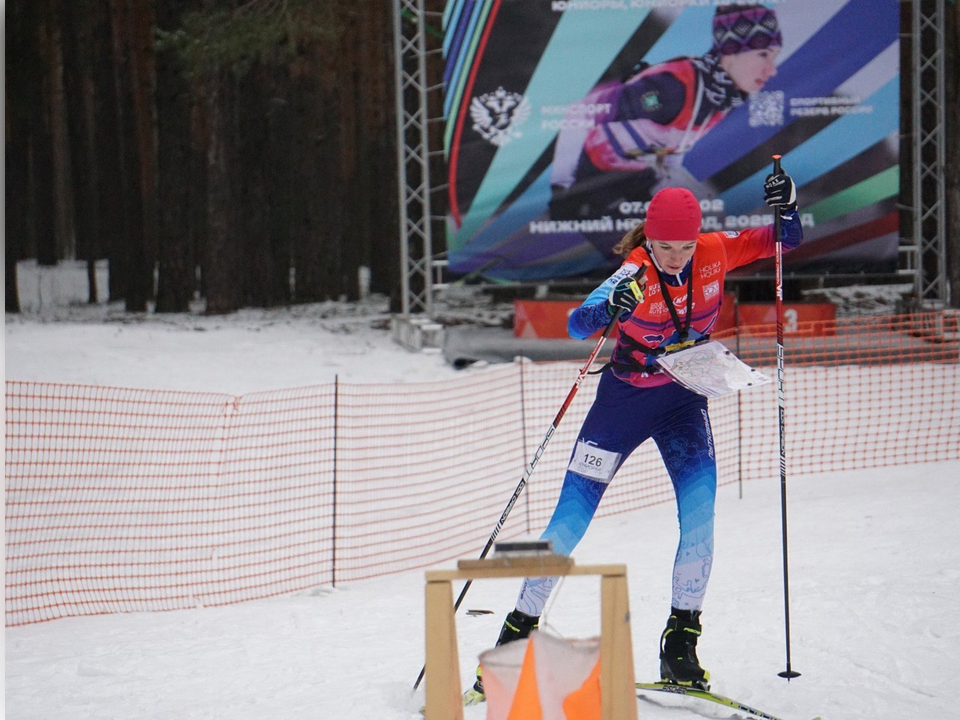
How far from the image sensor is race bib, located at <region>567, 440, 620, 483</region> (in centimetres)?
421

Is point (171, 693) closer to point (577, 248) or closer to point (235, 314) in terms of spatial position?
A: point (577, 248)

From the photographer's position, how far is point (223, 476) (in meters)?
9.13

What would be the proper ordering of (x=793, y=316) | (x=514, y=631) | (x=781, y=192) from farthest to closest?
(x=793, y=316), (x=781, y=192), (x=514, y=631)

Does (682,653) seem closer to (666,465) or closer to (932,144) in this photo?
(666,465)

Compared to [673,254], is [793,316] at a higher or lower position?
lower

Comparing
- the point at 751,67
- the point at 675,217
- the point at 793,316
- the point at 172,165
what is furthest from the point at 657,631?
the point at 172,165

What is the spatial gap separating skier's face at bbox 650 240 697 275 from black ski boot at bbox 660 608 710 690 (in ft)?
4.38

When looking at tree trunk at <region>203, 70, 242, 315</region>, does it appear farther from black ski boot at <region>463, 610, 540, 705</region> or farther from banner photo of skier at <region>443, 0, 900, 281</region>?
black ski boot at <region>463, 610, 540, 705</region>

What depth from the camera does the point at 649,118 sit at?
1380cm

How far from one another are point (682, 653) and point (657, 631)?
1033 mm

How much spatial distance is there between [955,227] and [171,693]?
13.4m

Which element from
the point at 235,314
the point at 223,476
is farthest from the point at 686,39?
the point at 235,314

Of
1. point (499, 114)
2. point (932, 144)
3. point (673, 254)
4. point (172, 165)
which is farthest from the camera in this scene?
point (172, 165)

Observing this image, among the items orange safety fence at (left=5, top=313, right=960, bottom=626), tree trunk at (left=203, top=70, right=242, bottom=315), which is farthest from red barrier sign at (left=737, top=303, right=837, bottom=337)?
tree trunk at (left=203, top=70, right=242, bottom=315)
